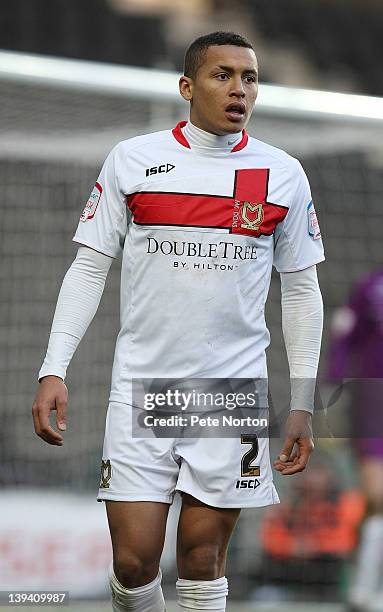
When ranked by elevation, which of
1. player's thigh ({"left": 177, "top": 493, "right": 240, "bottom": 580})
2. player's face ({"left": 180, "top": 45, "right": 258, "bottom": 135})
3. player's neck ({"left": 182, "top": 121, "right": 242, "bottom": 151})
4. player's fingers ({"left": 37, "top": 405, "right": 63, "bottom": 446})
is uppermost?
player's face ({"left": 180, "top": 45, "right": 258, "bottom": 135})

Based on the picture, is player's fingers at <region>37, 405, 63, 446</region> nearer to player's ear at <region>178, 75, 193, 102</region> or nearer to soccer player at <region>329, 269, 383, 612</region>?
player's ear at <region>178, 75, 193, 102</region>

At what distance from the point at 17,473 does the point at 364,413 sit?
1490mm

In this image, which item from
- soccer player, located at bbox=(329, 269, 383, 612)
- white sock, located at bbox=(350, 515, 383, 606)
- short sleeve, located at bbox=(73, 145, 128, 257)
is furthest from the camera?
white sock, located at bbox=(350, 515, 383, 606)

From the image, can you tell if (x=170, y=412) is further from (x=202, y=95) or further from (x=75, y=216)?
(x=75, y=216)

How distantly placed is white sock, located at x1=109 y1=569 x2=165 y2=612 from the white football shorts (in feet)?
0.78

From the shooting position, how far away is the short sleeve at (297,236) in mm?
3500

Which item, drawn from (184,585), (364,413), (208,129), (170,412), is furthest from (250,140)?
(364,413)

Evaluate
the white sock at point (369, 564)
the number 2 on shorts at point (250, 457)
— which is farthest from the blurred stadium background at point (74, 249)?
the number 2 on shorts at point (250, 457)

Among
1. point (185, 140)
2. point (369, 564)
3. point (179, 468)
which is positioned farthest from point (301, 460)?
point (369, 564)

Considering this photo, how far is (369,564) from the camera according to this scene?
5.64 metres

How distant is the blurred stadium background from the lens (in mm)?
5363

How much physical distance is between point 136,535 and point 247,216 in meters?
0.89

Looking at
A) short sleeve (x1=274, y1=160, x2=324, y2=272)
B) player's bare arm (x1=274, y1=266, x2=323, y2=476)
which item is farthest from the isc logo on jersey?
player's bare arm (x1=274, y1=266, x2=323, y2=476)

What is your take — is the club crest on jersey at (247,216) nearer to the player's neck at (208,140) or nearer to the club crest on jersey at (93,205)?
the player's neck at (208,140)
